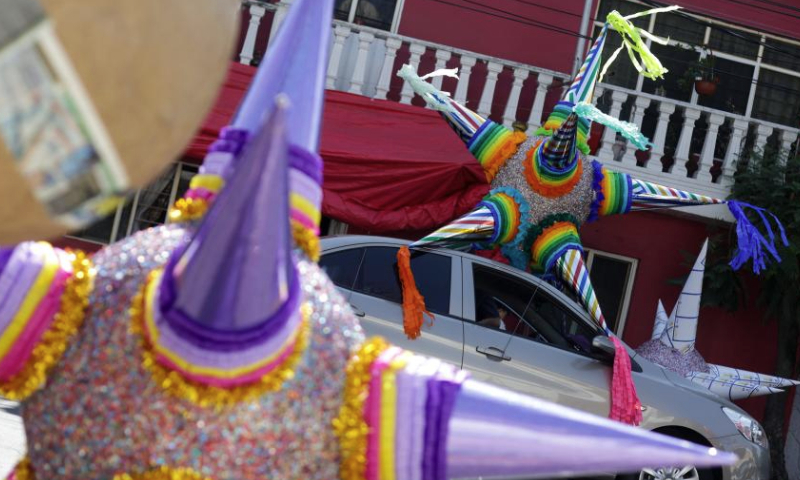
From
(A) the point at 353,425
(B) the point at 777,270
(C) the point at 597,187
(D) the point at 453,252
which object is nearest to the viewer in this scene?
(A) the point at 353,425

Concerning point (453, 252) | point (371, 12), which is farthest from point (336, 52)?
point (453, 252)

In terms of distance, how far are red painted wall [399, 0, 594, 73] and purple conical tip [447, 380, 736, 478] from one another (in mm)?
8240

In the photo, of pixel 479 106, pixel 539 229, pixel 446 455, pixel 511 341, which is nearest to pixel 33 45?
pixel 446 455

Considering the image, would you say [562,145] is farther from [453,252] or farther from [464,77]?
[464,77]

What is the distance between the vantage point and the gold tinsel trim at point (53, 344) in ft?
4.51

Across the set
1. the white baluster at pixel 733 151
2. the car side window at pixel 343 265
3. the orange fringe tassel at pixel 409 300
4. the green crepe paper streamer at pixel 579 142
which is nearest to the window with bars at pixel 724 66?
the white baluster at pixel 733 151

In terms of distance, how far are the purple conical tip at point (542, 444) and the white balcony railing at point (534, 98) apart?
6978 mm

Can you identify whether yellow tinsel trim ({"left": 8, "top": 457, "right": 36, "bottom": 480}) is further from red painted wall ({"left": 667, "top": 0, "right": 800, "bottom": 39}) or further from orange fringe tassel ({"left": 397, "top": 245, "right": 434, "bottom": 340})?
red painted wall ({"left": 667, "top": 0, "right": 800, "bottom": 39})

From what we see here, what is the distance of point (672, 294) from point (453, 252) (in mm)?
3774

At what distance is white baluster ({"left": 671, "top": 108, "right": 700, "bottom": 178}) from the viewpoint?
8555 mm

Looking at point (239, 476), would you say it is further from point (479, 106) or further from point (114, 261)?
point (479, 106)

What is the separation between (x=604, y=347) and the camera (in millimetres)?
5477

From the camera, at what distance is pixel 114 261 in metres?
1.47

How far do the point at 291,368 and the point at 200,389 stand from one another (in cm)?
13
